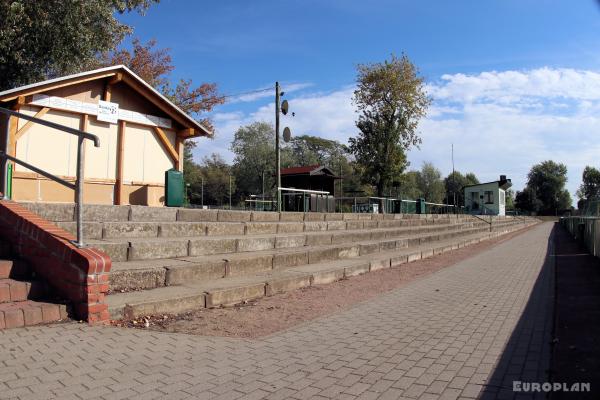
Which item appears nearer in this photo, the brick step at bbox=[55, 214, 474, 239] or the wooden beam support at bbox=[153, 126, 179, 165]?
the brick step at bbox=[55, 214, 474, 239]

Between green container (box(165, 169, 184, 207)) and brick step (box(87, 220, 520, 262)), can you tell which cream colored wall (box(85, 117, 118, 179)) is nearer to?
green container (box(165, 169, 184, 207))

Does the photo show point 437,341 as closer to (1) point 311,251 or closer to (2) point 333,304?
(2) point 333,304

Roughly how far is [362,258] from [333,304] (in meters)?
4.35

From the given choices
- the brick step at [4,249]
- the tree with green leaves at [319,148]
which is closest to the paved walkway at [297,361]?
the brick step at [4,249]

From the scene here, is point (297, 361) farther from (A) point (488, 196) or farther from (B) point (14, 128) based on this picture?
(A) point (488, 196)

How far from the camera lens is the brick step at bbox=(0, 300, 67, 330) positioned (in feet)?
13.8

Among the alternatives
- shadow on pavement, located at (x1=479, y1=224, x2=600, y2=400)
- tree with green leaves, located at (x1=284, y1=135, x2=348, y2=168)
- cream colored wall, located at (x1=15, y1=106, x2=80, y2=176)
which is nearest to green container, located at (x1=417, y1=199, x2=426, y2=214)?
shadow on pavement, located at (x1=479, y1=224, x2=600, y2=400)

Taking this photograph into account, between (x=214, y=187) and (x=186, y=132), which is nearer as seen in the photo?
(x=186, y=132)

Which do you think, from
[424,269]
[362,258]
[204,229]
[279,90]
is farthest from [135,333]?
[279,90]

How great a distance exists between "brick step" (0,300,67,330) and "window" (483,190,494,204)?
2466 inches

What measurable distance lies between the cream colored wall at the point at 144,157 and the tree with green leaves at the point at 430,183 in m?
86.9

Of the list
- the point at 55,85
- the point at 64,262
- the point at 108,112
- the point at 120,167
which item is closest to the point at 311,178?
the point at 120,167

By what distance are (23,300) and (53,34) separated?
10569mm

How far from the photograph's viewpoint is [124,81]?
43.1ft
